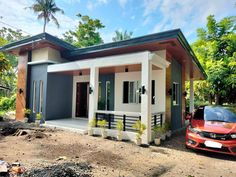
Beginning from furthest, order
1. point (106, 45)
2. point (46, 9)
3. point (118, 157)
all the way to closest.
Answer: point (46, 9) < point (106, 45) < point (118, 157)

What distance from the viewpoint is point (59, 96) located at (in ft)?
33.2

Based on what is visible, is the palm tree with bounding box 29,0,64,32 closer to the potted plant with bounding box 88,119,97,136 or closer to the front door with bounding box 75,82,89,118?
the front door with bounding box 75,82,89,118

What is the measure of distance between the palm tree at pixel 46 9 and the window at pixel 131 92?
20.2m

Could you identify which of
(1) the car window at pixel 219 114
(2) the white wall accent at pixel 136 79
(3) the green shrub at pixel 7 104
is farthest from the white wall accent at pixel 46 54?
(1) the car window at pixel 219 114

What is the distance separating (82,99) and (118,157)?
707 centimetres

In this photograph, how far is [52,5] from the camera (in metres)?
23.9

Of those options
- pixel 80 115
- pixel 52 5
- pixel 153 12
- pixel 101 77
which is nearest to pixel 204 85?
pixel 153 12

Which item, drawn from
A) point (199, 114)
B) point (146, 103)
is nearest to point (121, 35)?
point (146, 103)

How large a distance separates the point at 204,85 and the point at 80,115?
45.7ft

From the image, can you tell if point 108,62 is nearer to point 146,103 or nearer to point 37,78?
point 146,103

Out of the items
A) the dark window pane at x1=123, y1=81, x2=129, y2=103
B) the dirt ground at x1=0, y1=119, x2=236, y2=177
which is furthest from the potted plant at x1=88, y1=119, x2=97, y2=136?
the dark window pane at x1=123, y1=81, x2=129, y2=103

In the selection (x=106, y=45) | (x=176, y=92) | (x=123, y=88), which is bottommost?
(x=176, y=92)

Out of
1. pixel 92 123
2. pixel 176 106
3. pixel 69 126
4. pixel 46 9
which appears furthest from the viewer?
pixel 46 9

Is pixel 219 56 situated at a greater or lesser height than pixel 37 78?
greater
